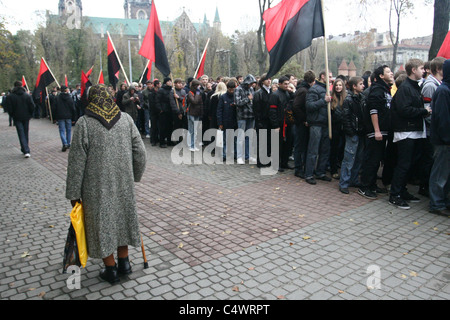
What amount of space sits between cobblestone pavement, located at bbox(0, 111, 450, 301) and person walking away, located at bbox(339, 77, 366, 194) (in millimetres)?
389

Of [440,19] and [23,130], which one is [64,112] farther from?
[440,19]

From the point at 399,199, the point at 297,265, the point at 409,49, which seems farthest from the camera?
the point at 409,49

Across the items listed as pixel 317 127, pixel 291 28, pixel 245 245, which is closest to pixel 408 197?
pixel 317 127

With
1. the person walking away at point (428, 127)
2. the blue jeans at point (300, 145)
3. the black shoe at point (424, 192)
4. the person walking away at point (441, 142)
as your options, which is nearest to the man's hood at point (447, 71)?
the person walking away at point (441, 142)

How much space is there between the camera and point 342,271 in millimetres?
4117

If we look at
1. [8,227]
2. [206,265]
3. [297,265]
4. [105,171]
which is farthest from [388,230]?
[8,227]

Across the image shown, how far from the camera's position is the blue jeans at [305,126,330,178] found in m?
7.72

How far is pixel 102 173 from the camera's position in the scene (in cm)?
362

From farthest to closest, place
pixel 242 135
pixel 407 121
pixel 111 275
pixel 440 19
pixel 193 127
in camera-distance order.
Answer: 1. pixel 193 127
2. pixel 440 19
3. pixel 242 135
4. pixel 407 121
5. pixel 111 275

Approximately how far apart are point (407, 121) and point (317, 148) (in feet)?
6.37

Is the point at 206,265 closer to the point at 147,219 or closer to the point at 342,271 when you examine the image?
the point at 342,271

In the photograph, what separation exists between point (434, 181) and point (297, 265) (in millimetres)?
3203

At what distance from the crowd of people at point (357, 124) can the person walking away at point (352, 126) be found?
18mm

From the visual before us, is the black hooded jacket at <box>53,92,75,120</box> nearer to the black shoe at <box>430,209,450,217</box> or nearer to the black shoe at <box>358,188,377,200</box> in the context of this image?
the black shoe at <box>358,188,377,200</box>
